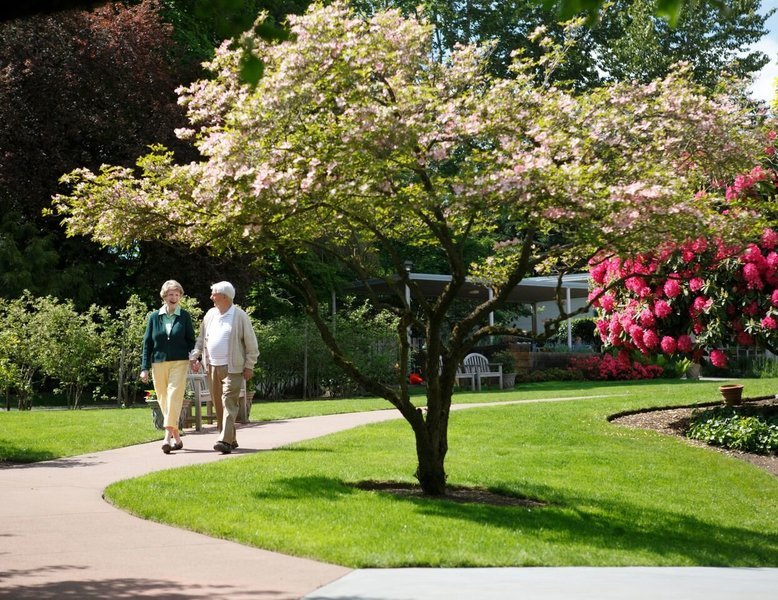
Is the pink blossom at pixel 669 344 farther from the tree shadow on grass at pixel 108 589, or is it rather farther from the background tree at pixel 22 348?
the background tree at pixel 22 348

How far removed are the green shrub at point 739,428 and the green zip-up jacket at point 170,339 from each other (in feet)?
24.7

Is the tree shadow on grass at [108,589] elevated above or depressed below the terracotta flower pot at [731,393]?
below

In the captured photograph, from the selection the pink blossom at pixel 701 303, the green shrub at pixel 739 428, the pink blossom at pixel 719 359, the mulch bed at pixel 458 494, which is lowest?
the mulch bed at pixel 458 494

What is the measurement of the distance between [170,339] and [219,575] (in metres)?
5.77

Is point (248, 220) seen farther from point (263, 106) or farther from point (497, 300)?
point (497, 300)

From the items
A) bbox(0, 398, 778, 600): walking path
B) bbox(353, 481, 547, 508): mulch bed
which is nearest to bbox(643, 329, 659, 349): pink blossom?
bbox(353, 481, 547, 508): mulch bed

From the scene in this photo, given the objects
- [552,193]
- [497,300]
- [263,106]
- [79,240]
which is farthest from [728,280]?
[79,240]

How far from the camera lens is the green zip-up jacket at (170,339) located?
11.2 metres

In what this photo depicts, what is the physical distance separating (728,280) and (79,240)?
16.3m

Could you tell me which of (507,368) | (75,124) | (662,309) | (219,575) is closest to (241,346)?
(219,575)

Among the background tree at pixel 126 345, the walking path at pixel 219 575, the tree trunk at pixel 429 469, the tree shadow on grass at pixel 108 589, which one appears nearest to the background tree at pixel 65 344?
the background tree at pixel 126 345

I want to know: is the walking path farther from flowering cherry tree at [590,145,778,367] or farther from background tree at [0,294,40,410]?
background tree at [0,294,40,410]

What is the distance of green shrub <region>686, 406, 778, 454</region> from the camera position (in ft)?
45.8

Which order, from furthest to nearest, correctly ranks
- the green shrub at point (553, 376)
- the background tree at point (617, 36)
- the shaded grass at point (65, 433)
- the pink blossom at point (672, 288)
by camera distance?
the background tree at point (617, 36)
the green shrub at point (553, 376)
the pink blossom at point (672, 288)
the shaded grass at point (65, 433)
